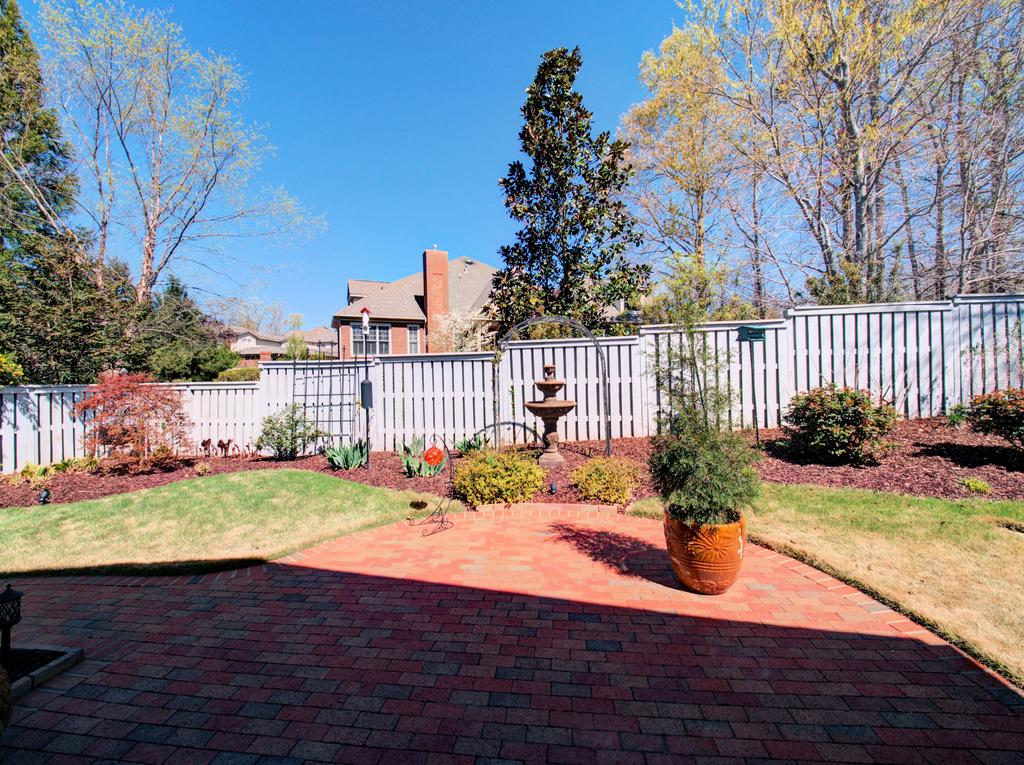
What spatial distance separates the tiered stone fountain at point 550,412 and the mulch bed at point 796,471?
269 millimetres

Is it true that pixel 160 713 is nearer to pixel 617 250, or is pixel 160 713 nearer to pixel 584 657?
pixel 584 657

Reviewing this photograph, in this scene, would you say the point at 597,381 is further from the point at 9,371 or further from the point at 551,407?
the point at 9,371

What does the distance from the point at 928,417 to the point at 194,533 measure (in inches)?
429

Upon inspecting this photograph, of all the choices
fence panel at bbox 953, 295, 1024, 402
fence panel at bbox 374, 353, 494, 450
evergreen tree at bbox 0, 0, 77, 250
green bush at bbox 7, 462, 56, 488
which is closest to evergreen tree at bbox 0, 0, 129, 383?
evergreen tree at bbox 0, 0, 77, 250

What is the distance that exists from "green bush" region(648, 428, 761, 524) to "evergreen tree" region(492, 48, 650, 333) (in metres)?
7.52

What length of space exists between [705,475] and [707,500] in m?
0.18

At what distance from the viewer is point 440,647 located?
278 cm

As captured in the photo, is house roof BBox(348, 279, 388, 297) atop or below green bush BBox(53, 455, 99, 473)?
atop

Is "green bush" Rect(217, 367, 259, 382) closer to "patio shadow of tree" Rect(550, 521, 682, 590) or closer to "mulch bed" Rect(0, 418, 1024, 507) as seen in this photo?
"mulch bed" Rect(0, 418, 1024, 507)

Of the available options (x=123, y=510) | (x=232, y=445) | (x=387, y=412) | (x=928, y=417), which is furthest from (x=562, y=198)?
(x=123, y=510)

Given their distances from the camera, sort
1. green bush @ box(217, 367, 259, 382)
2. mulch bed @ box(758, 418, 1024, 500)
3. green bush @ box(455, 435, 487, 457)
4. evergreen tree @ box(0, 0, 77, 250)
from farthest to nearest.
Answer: green bush @ box(217, 367, 259, 382), evergreen tree @ box(0, 0, 77, 250), green bush @ box(455, 435, 487, 457), mulch bed @ box(758, 418, 1024, 500)

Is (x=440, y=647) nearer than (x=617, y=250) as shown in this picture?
Yes

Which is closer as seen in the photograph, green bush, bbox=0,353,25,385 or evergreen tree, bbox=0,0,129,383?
green bush, bbox=0,353,25,385

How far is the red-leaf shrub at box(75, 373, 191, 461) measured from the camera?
307 inches
